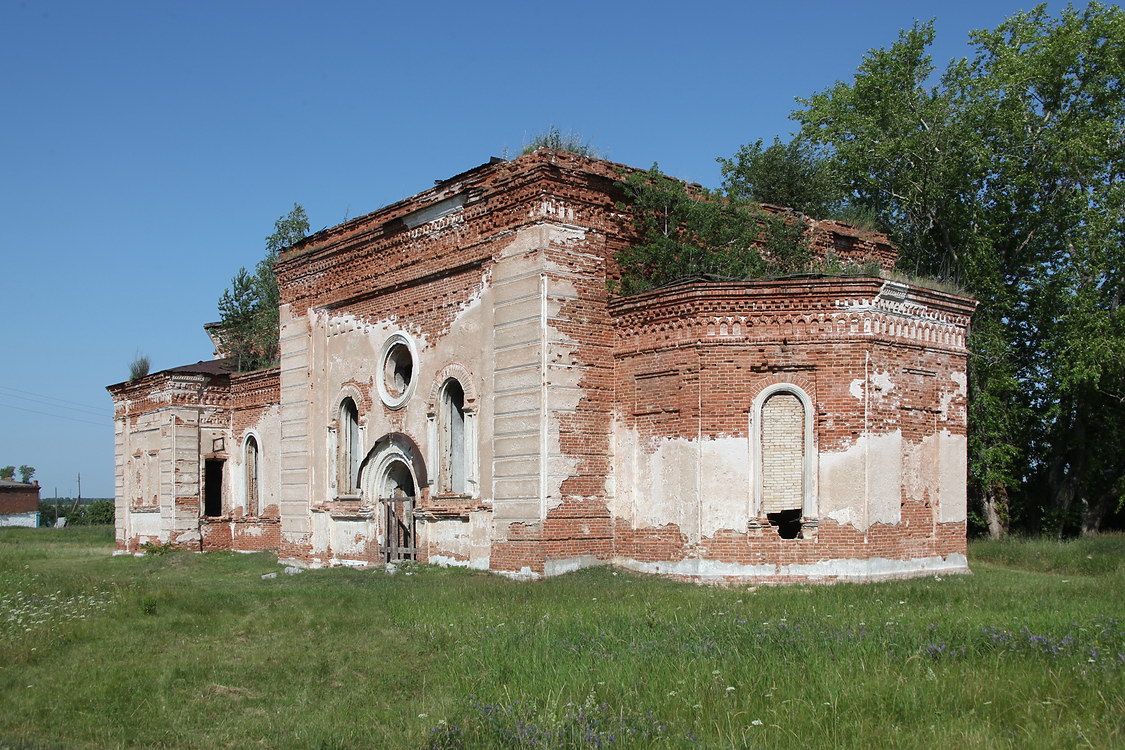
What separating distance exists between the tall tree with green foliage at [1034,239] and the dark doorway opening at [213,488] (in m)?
19.6

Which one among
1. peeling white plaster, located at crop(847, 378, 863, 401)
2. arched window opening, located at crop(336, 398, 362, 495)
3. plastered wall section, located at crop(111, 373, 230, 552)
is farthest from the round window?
plastered wall section, located at crop(111, 373, 230, 552)

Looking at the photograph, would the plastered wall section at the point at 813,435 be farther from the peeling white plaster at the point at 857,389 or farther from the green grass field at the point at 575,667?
the green grass field at the point at 575,667

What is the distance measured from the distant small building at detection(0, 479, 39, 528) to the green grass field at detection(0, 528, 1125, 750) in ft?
186

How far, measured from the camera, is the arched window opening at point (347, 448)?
21.3m

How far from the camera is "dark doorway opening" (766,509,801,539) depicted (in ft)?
51.7

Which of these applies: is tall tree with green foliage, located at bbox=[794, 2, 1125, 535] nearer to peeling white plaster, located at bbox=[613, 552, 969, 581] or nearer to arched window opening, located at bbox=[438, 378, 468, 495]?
peeling white plaster, located at bbox=[613, 552, 969, 581]

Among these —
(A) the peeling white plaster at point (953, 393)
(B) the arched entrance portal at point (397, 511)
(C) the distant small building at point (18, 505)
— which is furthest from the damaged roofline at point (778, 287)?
(C) the distant small building at point (18, 505)

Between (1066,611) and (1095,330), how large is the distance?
13175mm

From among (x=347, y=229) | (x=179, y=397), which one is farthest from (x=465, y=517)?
(x=179, y=397)

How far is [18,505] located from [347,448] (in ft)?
178

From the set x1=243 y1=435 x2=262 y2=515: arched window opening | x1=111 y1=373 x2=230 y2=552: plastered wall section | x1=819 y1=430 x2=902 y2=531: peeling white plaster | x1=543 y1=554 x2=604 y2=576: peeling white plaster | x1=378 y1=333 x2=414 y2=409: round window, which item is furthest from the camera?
x1=111 y1=373 x2=230 y2=552: plastered wall section

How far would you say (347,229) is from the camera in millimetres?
21250

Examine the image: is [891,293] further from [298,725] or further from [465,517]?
[298,725]

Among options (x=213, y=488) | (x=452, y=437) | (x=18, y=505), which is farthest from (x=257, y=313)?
(x=18, y=505)
